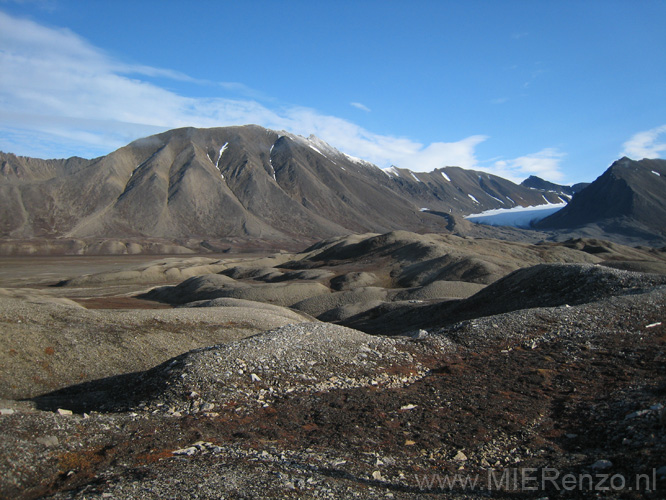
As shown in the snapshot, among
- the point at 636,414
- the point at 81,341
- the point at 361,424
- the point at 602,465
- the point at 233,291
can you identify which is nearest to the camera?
the point at 602,465

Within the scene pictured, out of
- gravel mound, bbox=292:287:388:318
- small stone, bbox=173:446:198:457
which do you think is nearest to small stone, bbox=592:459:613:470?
small stone, bbox=173:446:198:457

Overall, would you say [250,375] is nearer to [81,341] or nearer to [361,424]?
[361,424]

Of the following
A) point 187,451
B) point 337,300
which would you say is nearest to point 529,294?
point 337,300

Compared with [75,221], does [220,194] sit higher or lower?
higher

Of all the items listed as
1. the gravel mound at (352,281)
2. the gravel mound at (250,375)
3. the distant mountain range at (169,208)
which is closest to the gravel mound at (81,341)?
the gravel mound at (250,375)

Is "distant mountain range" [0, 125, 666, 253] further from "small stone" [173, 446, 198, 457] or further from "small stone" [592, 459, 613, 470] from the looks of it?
"small stone" [592, 459, 613, 470]

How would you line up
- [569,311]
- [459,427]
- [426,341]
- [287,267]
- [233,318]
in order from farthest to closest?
[287,267] → [233,318] → [569,311] → [426,341] → [459,427]

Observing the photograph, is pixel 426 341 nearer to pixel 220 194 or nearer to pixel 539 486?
pixel 539 486

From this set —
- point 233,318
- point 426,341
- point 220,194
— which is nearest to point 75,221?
point 220,194
